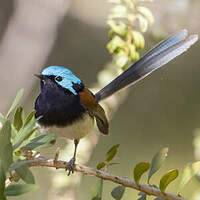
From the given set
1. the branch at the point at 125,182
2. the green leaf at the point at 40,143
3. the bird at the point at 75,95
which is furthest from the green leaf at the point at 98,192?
the bird at the point at 75,95

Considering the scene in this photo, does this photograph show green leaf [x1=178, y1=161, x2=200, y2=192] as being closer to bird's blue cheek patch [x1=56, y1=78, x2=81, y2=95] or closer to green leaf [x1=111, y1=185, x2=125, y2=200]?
green leaf [x1=111, y1=185, x2=125, y2=200]

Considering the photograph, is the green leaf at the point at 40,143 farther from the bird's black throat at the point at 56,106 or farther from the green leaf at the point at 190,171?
the bird's black throat at the point at 56,106

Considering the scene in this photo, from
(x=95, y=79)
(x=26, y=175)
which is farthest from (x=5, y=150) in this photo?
(x=95, y=79)

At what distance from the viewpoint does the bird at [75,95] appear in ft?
8.91

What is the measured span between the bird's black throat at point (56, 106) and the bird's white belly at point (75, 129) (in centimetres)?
2

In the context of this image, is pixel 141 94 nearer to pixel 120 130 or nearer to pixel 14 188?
pixel 120 130

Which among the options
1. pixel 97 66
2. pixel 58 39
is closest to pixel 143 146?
pixel 97 66

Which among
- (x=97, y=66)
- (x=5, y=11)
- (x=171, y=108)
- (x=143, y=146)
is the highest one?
(x=5, y=11)

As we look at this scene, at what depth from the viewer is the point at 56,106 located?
278 cm

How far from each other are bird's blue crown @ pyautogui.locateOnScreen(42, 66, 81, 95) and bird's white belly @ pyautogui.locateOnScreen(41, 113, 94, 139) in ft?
Result: 0.70

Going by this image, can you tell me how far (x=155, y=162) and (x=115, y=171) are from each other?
4.27 m

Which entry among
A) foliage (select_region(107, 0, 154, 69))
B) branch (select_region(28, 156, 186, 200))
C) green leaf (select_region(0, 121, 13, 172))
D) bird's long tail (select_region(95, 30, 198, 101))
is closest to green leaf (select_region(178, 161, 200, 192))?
branch (select_region(28, 156, 186, 200))

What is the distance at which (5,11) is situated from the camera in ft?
24.2

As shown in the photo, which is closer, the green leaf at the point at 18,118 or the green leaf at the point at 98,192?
the green leaf at the point at 98,192
